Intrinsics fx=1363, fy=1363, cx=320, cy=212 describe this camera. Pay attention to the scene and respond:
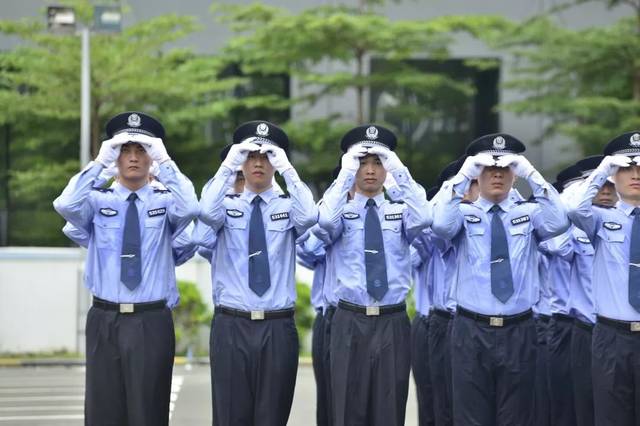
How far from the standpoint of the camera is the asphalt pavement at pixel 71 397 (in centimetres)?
1361

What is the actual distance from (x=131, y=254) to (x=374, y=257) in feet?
5.59

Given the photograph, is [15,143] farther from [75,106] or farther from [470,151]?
[470,151]

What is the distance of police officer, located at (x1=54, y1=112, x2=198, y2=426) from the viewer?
9.18 m

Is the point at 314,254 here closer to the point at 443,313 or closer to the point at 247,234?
the point at 443,313

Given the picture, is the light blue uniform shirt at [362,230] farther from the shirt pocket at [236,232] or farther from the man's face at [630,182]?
the man's face at [630,182]

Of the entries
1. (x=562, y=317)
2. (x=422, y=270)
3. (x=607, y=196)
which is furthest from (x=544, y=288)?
(x=422, y=270)

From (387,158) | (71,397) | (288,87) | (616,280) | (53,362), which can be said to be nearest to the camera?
(616,280)

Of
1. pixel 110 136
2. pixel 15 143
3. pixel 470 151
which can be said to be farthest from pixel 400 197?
pixel 15 143

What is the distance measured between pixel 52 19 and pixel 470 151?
10.6 m

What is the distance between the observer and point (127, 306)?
9.22m

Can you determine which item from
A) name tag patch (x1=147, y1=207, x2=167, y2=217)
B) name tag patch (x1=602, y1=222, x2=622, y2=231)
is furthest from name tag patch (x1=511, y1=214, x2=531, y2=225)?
name tag patch (x1=147, y1=207, x2=167, y2=217)

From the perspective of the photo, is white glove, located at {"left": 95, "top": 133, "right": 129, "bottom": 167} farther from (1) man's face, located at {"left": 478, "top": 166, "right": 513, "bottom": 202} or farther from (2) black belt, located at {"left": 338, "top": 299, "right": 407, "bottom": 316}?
(1) man's face, located at {"left": 478, "top": 166, "right": 513, "bottom": 202}

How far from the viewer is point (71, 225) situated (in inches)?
381

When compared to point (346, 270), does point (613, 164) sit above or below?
above
